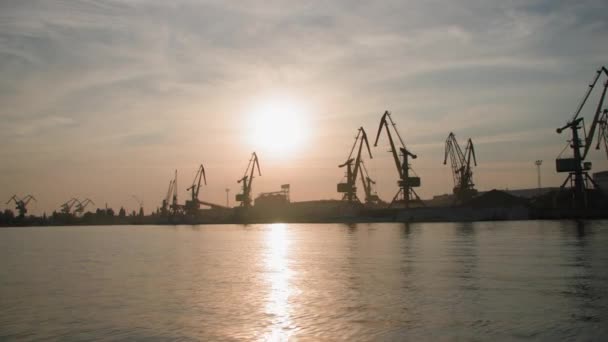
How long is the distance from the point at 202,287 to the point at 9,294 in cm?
964

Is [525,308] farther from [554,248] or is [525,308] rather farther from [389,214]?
[389,214]

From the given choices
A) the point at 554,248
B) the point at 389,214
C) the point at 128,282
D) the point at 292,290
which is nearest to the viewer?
the point at 292,290

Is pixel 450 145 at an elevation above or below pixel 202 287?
above

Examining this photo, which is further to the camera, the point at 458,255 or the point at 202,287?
the point at 458,255

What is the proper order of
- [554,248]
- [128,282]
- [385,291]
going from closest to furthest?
1. [385,291]
2. [128,282]
3. [554,248]

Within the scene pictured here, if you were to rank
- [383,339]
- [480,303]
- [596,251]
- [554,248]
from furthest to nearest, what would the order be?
[554,248] < [596,251] < [480,303] < [383,339]

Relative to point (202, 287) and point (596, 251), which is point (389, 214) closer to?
point (596, 251)

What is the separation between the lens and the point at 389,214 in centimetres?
16862

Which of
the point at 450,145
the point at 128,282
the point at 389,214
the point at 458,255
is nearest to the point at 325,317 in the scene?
the point at 128,282

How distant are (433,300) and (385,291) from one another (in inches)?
131

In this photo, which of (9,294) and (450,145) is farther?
(450,145)

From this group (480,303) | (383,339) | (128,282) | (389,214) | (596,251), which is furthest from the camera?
(389,214)

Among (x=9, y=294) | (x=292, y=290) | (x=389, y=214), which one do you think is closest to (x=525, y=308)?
(x=292, y=290)

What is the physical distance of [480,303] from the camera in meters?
21.3
